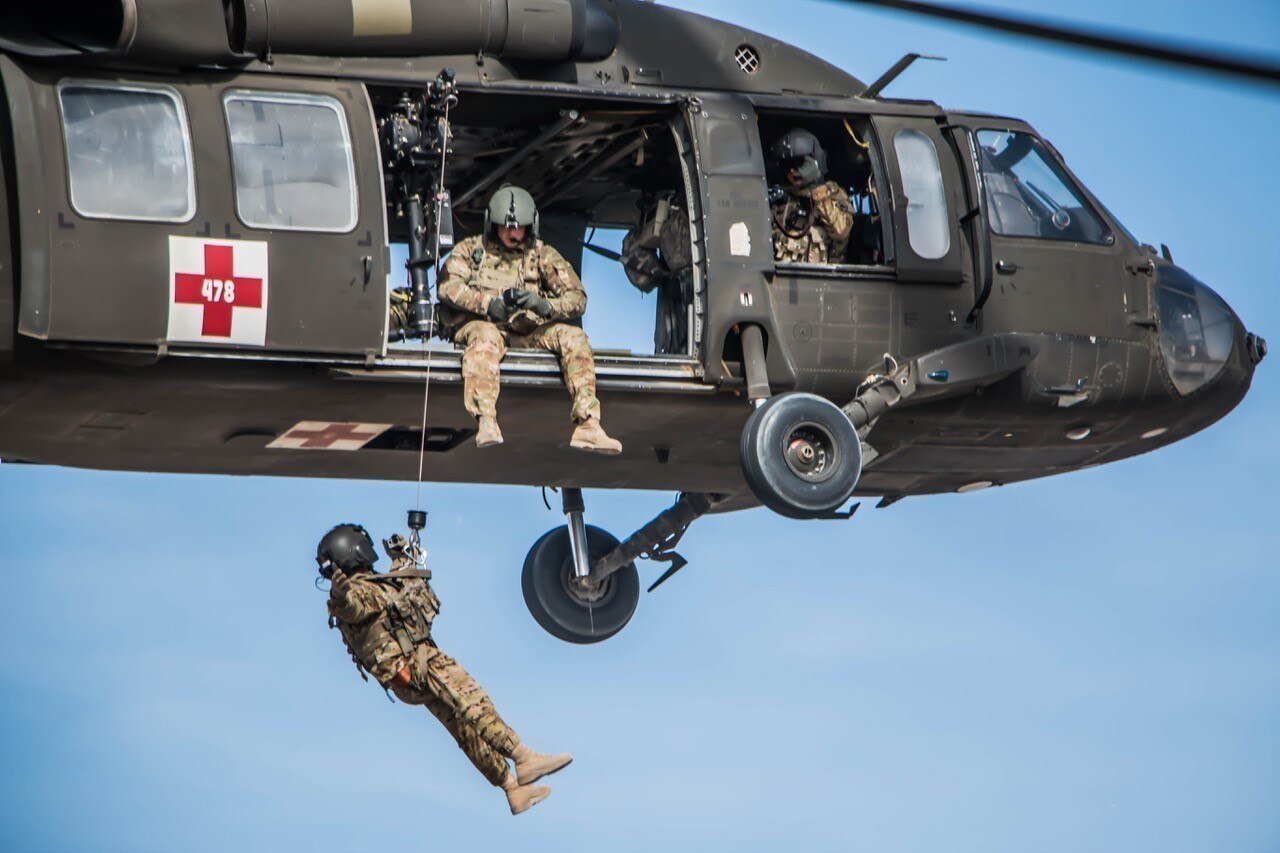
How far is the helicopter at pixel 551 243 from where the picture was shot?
9062 mm

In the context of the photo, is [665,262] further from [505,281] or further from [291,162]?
[291,162]

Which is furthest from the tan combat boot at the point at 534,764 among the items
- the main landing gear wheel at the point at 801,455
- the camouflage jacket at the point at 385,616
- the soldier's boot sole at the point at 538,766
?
the main landing gear wheel at the point at 801,455

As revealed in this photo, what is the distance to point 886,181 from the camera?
10.8m

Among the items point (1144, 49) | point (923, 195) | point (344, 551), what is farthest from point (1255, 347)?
point (1144, 49)

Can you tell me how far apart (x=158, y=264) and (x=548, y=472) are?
123 inches

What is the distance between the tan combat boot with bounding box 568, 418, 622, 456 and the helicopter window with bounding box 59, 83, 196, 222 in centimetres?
225

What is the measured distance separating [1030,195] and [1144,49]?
7997 millimetres

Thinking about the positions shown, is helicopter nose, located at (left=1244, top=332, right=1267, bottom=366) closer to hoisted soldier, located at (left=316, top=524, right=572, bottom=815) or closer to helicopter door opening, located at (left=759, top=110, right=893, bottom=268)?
helicopter door opening, located at (left=759, top=110, right=893, bottom=268)

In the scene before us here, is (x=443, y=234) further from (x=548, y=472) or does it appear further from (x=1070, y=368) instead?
(x=1070, y=368)

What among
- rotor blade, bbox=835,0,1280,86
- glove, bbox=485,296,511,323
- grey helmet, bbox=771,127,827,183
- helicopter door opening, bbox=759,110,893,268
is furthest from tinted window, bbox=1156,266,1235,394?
rotor blade, bbox=835,0,1280,86

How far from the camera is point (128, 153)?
909 centimetres

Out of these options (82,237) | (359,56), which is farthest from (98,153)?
(359,56)

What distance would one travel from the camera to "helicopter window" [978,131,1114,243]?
11094mm

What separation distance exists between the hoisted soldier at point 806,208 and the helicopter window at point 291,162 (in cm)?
269
